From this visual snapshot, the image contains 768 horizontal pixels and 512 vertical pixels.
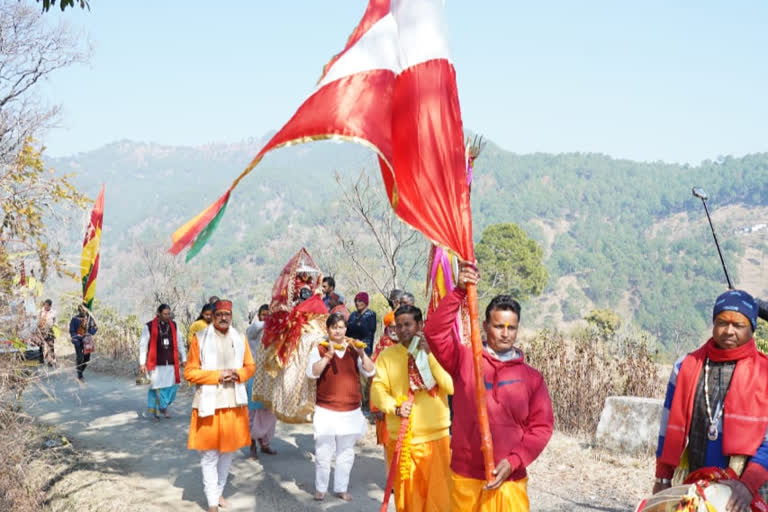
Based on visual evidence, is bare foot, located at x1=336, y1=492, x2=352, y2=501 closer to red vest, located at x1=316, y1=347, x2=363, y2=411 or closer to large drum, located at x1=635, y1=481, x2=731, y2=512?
red vest, located at x1=316, y1=347, x2=363, y2=411

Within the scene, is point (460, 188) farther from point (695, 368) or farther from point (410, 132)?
point (695, 368)

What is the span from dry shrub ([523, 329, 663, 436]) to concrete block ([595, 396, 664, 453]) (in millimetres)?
1012

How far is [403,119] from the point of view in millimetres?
4133

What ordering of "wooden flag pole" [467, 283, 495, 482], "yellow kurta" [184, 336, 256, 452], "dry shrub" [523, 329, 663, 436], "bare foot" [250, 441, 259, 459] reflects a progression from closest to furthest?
"wooden flag pole" [467, 283, 495, 482], "yellow kurta" [184, 336, 256, 452], "bare foot" [250, 441, 259, 459], "dry shrub" [523, 329, 663, 436]

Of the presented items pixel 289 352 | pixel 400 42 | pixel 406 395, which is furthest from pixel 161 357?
pixel 400 42

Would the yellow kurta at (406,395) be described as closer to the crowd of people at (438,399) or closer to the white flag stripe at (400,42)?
the crowd of people at (438,399)

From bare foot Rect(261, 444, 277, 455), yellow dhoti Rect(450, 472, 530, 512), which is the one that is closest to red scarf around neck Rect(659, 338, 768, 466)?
yellow dhoti Rect(450, 472, 530, 512)

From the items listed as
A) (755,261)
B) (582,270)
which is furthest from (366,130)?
(582,270)

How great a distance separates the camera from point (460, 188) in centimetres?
392

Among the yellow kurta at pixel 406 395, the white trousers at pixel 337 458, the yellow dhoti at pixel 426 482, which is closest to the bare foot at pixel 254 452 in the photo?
the white trousers at pixel 337 458

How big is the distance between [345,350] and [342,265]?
25.5 meters

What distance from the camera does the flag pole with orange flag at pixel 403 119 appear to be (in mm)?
3891

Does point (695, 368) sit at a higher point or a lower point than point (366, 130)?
lower

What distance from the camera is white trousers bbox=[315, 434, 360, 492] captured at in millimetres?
6762
